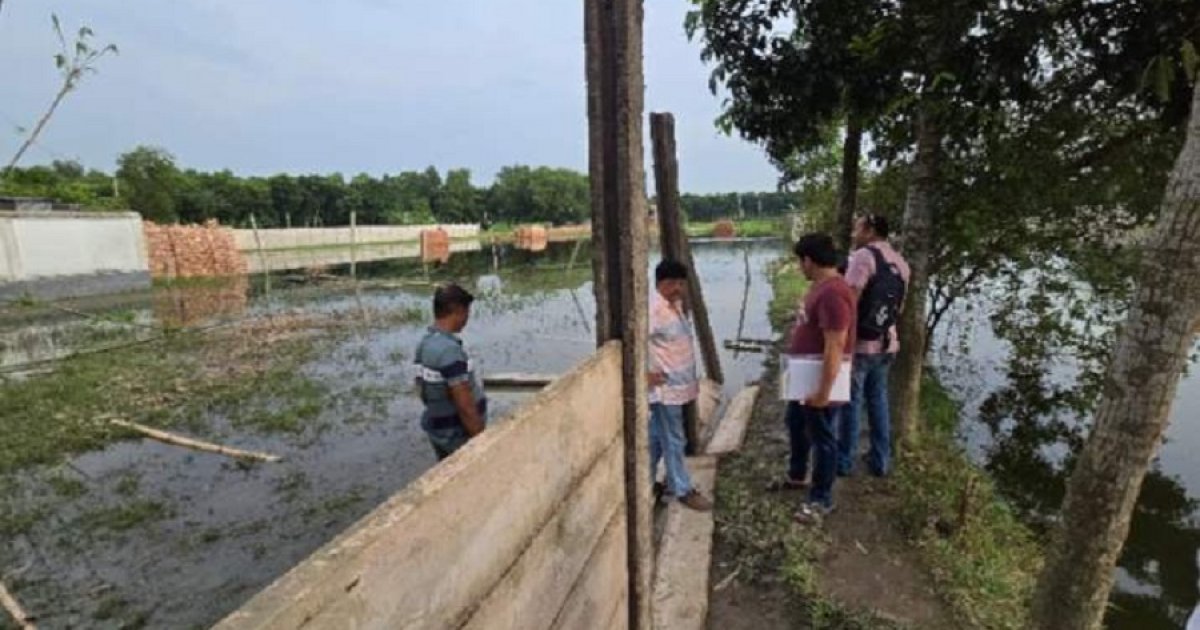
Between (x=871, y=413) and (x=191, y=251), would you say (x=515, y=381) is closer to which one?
(x=871, y=413)

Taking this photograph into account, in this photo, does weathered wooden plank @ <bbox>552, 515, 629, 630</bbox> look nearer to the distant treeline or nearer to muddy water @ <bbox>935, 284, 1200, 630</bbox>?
muddy water @ <bbox>935, 284, 1200, 630</bbox>

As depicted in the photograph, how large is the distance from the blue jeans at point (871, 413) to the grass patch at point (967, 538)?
0.73ft

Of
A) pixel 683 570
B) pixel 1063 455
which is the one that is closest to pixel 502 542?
pixel 683 570

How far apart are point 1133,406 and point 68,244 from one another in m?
29.2

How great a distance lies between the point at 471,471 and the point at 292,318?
1994cm

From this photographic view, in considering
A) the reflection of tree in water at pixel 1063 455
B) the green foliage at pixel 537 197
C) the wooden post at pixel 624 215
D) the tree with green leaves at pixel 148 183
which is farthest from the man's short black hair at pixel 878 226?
the green foliage at pixel 537 197

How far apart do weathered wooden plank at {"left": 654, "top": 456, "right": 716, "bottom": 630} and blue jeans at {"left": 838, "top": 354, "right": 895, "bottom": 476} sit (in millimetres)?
1259

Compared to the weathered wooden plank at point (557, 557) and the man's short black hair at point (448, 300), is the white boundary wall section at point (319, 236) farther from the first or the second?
the weathered wooden plank at point (557, 557)

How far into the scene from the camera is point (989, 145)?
206 inches

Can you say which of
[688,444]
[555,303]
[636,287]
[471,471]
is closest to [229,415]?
[688,444]

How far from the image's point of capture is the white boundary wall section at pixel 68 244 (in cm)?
2166

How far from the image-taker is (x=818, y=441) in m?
4.55

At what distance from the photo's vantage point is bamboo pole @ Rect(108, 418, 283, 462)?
8.02 meters

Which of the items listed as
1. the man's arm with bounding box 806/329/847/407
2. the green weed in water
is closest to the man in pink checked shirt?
the man's arm with bounding box 806/329/847/407
